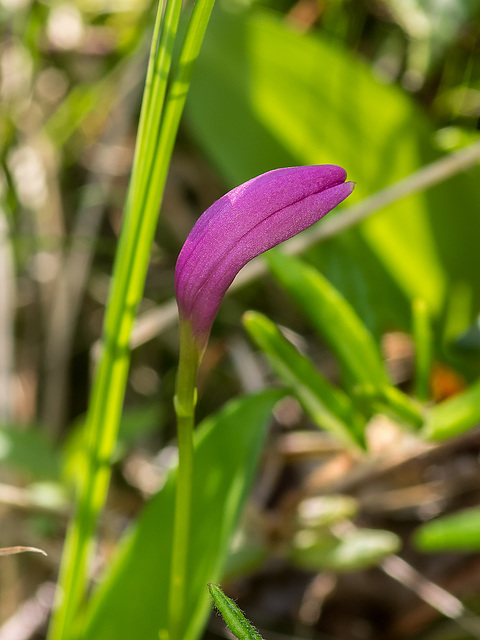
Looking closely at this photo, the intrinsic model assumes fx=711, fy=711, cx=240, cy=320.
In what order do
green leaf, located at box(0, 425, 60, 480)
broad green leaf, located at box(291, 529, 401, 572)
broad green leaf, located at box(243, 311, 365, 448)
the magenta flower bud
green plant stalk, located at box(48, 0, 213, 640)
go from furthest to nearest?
green leaf, located at box(0, 425, 60, 480)
broad green leaf, located at box(291, 529, 401, 572)
broad green leaf, located at box(243, 311, 365, 448)
green plant stalk, located at box(48, 0, 213, 640)
the magenta flower bud

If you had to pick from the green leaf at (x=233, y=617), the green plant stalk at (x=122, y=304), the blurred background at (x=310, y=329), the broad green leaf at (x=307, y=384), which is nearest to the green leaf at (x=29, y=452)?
the blurred background at (x=310, y=329)

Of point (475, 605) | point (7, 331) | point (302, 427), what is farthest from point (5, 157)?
point (475, 605)

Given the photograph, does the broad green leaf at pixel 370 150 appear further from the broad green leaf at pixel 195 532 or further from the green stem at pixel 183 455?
the green stem at pixel 183 455

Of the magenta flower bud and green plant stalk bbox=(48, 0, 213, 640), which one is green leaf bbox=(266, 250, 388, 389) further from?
the magenta flower bud

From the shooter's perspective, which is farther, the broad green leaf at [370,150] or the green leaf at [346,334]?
the broad green leaf at [370,150]

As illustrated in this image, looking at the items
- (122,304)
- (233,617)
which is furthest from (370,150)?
(233,617)

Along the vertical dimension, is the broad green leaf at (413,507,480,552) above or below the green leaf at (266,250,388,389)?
below

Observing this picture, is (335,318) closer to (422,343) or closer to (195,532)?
(422,343)

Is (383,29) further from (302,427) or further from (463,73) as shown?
(302,427)

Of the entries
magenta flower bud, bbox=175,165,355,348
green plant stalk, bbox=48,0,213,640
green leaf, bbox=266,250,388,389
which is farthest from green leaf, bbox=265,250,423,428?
magenta flower bud, bbox=175,165,355,348
